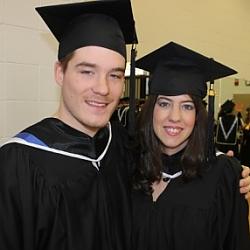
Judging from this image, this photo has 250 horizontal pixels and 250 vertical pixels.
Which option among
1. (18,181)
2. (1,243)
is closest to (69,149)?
(18,181)

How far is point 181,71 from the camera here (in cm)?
186

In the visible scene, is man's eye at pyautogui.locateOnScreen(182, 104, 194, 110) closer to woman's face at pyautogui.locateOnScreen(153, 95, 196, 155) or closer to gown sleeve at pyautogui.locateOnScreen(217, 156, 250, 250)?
woman's face at pyautogui.locateOnScreen(153, 95, 196, 155)

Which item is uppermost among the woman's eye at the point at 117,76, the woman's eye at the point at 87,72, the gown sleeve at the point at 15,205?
the woman's eye at the point at 87,72

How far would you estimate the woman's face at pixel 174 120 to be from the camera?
174cm

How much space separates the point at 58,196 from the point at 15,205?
0.51 feet

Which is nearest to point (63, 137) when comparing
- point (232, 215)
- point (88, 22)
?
point (88, 22)

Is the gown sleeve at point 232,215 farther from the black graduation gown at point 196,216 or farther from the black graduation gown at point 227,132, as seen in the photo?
the black graduation gown at point 227,132

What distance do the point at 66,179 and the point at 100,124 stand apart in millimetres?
254

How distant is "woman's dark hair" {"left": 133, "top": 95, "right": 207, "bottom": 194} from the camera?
175 centimetres

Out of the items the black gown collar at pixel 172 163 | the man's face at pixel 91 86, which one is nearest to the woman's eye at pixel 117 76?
the man's face at pixel 91 86

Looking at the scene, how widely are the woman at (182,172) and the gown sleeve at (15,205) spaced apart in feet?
1.92

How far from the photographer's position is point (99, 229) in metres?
1.41

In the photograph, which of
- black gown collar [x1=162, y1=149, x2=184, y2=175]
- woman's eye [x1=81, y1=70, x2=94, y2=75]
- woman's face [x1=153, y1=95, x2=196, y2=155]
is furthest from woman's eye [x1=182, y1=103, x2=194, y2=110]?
woman's eye [x1=81, y1=70, x2=94, y2=75]

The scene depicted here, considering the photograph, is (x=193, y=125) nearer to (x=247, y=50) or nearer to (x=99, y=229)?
(x=99, y=229)
